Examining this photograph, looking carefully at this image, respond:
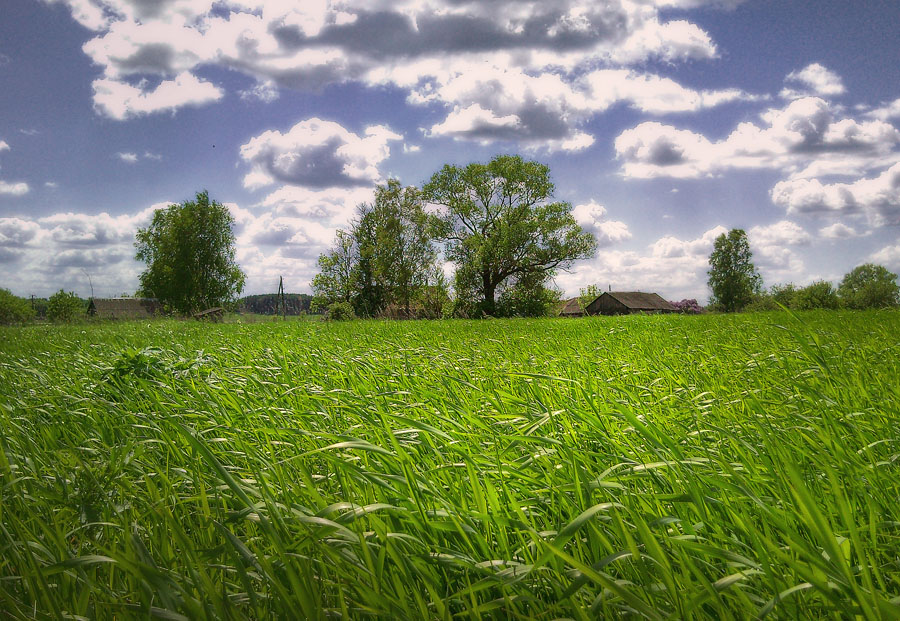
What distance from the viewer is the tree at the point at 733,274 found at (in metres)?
63.0

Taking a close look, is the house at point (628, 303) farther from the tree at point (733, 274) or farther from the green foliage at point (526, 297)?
the green foliage at point (526, 297)

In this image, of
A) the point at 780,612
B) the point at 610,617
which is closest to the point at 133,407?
the point at 610,617

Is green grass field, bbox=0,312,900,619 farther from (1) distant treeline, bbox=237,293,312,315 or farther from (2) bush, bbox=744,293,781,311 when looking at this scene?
(2) bush, bbox=744,293,781,311

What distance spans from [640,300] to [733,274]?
12010mm

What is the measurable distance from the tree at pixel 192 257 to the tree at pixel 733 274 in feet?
191

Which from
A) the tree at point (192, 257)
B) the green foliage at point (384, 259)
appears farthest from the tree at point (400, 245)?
the tree at point (192, 257)

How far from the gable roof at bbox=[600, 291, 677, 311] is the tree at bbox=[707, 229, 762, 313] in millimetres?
6464

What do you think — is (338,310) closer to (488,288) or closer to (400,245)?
(400,245)

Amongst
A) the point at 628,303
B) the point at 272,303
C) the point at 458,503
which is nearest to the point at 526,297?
the point at 272,303

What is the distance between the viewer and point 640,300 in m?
71.0

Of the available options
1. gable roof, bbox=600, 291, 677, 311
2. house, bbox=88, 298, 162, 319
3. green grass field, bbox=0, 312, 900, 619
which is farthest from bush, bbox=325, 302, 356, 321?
gable roof, bbox=600, 291, 677, 311

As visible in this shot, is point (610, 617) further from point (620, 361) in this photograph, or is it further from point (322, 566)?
point (620, 361)

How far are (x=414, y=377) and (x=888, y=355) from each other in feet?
12.9

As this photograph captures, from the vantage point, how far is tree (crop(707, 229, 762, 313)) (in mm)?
63000
